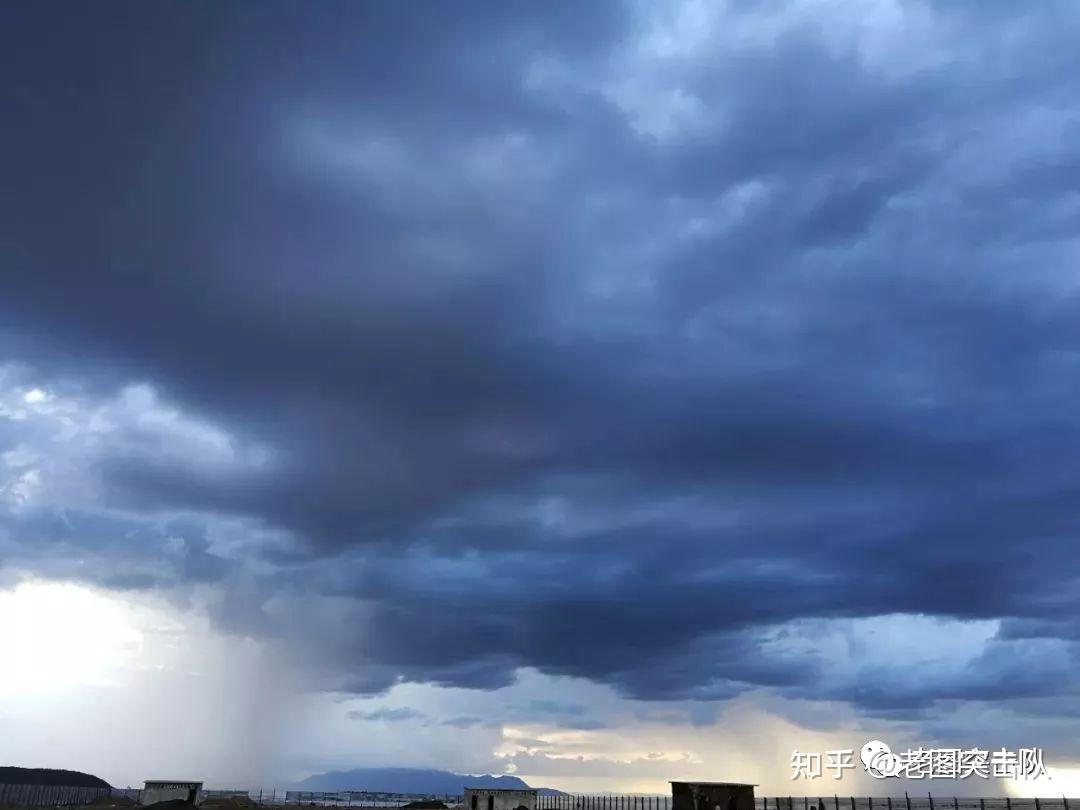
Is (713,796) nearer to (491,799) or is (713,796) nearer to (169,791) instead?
(491,799)

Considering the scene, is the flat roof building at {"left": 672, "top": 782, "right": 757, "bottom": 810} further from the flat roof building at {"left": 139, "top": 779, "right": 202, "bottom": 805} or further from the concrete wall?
the flat roof building at {"left": 139, "top": 779, "right": 202, "bottom": 805}

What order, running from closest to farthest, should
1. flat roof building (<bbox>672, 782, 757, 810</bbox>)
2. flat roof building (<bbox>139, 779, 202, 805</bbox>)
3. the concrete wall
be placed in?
flat roof building (<bbox>672, 782, 757, 810</bbox>) < the concrete wall < flat roof building (<bbox>139, 779, 202, 805</bbox>)

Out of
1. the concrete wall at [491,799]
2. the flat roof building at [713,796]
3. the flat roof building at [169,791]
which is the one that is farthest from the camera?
the flat roof building at [169,791]

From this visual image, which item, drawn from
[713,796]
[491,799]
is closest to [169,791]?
[491,799]

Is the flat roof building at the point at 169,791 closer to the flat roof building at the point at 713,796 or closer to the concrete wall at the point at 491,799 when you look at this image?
the concrete wall at the point at 491,799

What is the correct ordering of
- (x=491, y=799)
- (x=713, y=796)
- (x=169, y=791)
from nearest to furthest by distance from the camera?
1. (x=713, y=796)
2. (x=491, y=799)
3. (x=169, y=791)

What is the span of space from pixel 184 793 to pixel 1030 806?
110678mm

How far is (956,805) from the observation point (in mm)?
117562

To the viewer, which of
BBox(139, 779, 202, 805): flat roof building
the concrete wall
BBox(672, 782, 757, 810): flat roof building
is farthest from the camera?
BBox(139, 779, 202, 805): flat roof building

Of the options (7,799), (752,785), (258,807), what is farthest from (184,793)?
(752,785)

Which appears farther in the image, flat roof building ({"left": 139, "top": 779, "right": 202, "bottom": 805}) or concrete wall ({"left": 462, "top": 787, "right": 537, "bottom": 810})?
flat roof building ({"left": 139, "top": 779, "right": 202, "bottom": 805})

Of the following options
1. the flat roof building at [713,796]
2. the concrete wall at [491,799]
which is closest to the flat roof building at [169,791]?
the concrete wall at [491,799]

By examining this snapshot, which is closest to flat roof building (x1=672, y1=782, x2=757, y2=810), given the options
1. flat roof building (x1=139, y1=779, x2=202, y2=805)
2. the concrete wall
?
the concrete wall

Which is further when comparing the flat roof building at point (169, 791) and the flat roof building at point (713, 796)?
the flat roof building at point (169, 791)
